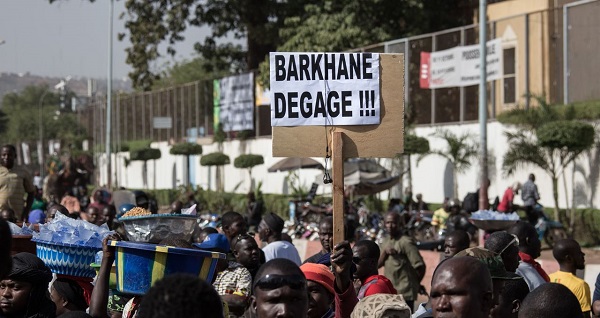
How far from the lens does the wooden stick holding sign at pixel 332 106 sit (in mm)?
7406

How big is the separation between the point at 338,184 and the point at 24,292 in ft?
7.59

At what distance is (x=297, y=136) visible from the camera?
7473 millimetres

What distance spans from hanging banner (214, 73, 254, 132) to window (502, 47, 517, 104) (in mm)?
13893

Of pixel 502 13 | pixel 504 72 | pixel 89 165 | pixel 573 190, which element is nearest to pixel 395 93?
pixel 573 190

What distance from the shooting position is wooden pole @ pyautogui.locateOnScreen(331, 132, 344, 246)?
6.93 meters

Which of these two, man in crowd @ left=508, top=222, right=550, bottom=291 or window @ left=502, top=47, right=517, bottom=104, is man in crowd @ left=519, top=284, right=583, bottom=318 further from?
window @ left=502, top=47, right=517, bottom=104

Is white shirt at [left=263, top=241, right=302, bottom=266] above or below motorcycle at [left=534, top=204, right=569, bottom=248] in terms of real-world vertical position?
above

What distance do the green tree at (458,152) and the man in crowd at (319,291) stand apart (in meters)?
22.1

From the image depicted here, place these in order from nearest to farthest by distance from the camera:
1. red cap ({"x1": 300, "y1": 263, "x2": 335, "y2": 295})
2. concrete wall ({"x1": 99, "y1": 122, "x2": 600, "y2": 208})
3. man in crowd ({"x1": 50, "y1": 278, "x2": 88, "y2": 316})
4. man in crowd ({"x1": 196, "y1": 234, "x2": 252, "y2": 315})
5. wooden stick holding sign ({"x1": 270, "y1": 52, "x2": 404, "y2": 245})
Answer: red cap ({"x1": 300, "y1": 263, "x2": 335, "y2": 295})
man in crowd ({"x1": 50, "y1": 278, "x2": 88, "y2": 316})
man in crowd ({"x1": 196, "y1": 234, "x2": 252, "y2": 315})
wooden stick holding sign ({"x1": 270, "y1": 52, "x2": 404, "y2": 245})
concrete wall ({"x1": 99, "y1": 122, "x2": 600, "y2": 208})

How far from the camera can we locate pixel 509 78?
94.2 feet

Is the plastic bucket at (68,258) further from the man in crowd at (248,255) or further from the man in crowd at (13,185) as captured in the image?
the man in crowd at (13,185)

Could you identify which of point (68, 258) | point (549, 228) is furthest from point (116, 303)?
point (549, 228)

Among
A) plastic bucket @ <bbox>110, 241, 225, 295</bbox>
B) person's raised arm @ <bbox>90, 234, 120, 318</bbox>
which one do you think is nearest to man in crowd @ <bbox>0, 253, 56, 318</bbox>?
person's raised arm @ <bbox>90, 234, 120, 318</bbox>

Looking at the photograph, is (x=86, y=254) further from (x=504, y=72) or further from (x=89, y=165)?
(x=89, y=165)
